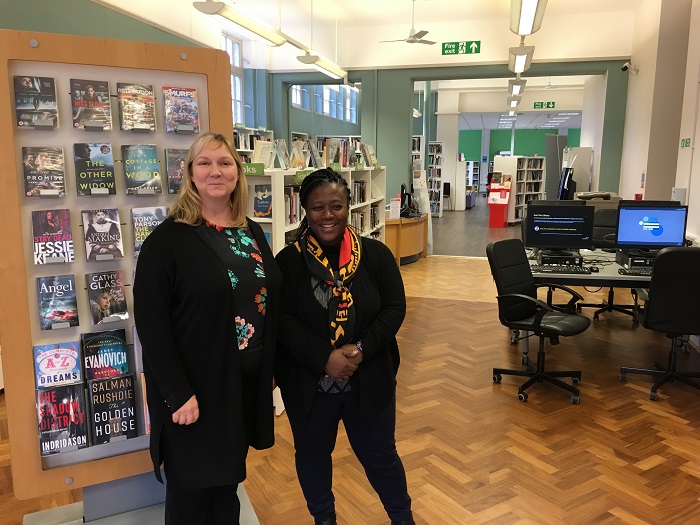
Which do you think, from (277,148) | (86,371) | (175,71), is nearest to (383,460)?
(86,371)

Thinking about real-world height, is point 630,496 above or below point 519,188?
below

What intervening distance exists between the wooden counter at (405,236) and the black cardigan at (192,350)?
6.51 meters

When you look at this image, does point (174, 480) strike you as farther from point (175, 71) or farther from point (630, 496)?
point (630, 496)

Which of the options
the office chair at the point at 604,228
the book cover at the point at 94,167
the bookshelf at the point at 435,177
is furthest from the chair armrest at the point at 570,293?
the bookshelf at the point at 435,177

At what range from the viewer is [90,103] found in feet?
Answer: 6.32

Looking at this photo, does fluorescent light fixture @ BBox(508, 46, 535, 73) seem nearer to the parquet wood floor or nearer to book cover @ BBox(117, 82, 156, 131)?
the parquet wood floor

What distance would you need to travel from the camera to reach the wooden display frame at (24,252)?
182cm

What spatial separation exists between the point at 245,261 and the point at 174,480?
2.43ft

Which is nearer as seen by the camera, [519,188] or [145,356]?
[145,356]

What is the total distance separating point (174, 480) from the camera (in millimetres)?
1760

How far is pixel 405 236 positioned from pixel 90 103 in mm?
7027

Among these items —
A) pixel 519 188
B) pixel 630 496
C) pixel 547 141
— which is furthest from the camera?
pixel 519 188

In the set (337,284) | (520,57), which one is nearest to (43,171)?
(337,284)

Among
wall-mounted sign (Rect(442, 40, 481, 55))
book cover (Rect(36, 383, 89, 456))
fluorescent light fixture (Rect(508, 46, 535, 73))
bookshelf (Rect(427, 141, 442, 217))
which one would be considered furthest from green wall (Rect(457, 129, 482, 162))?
book cover (Rect(36, 383, 89, 456))
